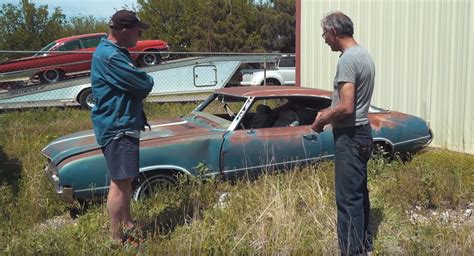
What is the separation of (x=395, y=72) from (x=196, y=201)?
15.0 feet

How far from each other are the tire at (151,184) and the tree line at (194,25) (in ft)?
89.5

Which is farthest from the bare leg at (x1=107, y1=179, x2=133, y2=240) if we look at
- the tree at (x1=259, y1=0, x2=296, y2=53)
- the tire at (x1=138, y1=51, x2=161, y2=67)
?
A: the tree at (x1=259, y1=0, x2=296, y2=53)

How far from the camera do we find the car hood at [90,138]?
4.96 metres

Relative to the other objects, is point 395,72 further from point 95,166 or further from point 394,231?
point 95,166

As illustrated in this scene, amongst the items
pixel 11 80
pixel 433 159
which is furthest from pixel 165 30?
pixel 433 159

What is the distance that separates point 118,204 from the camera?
3725 mm

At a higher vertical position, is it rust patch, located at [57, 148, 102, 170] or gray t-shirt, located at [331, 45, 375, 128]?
gray t-shirt, located at [331, 45, 375, 128]

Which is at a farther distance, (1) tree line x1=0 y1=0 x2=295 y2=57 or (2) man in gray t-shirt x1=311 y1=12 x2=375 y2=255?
(1) tree line x1=0 y1=0 x2=295 y2=57

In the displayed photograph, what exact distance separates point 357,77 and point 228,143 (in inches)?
85.6

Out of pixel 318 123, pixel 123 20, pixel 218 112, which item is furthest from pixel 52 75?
pixel 318 123

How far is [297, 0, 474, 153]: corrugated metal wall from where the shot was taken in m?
6.90

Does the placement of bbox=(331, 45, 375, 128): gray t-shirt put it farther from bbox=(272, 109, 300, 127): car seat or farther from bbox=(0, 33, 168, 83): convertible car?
bbox=(0, 33, 168, 83): convertible car

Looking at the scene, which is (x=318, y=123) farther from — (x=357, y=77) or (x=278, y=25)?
(x=278, y=25)

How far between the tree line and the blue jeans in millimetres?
29193
